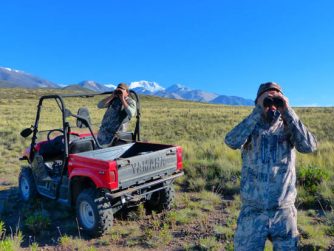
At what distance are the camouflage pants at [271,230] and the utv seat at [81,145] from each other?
152 inches

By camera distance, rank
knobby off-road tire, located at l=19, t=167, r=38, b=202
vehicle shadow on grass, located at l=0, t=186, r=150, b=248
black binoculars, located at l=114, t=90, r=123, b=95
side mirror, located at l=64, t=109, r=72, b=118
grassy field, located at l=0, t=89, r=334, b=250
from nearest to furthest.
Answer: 1. grassy field, located at l=0, t=89, r=334, b=250
2. vehicle shadow on grass, located at l=0, t=186, r=150, b=248
3. side mirror, located at l=64, t=109, r=72, b=118
4. black binoculars, located at l=114, t=90, r=123, b=95
5. knobby off-road tire, located at l=19, t=167, r=38, b=202

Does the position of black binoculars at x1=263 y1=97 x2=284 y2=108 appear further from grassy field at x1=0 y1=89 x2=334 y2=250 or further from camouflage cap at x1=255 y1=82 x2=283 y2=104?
grassy field at x1=0 y1=89 x2=334 y2=250

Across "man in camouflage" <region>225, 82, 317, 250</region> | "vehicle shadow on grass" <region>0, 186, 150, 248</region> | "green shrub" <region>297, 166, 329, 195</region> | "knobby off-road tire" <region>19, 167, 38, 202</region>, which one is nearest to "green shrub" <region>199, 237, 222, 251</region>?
"vehicle shadow on grass" <region>0, 186, 150, 248</region>

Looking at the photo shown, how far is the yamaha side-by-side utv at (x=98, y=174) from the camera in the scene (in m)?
5.57

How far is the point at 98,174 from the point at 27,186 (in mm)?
2545

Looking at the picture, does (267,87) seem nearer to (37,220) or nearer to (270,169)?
(270,169)

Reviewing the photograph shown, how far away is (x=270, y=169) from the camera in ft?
11.2

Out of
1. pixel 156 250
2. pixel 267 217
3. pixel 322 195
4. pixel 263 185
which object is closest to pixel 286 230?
pixel 267 217

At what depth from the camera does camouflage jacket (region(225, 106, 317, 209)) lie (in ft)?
11.0

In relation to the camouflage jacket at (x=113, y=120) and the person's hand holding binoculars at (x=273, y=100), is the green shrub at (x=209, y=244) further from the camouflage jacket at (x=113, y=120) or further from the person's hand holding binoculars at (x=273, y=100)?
the camouflage jacket at (x=113, y=120)

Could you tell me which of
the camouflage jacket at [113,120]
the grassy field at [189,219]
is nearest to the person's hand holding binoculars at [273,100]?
the grassy field at [189,219]

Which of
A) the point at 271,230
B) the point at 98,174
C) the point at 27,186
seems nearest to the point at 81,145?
the point at 98,174

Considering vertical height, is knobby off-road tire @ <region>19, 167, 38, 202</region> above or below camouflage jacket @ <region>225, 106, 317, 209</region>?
below

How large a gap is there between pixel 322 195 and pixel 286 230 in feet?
12.3
